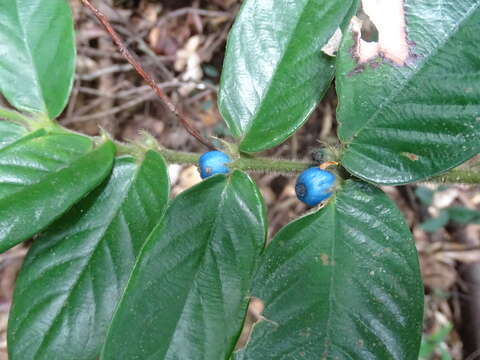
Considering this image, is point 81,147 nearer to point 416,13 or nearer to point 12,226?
point 12,226

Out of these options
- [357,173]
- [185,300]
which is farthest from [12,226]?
[357,173]

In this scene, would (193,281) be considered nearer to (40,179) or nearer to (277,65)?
(40,179)

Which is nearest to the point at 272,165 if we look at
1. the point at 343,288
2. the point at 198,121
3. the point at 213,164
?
the point at 213,164

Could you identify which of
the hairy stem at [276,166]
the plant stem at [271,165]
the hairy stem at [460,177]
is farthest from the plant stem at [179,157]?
the hairy stem at [460,177]

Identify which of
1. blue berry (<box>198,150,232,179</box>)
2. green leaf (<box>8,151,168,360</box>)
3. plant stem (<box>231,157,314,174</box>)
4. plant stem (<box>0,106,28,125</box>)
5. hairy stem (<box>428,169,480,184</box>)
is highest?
plant stem (<box>0,106,28,125</box>)

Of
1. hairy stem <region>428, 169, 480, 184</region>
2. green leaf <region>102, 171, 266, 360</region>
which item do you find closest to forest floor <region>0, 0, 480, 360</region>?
hairy stem <region>428, 169, 480, 184</region>

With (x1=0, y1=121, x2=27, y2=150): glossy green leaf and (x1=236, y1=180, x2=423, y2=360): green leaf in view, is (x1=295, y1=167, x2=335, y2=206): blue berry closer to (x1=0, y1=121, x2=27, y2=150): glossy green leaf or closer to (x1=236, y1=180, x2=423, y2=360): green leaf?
(x1=236, y1=180, x2=423, y2=360): green leaf

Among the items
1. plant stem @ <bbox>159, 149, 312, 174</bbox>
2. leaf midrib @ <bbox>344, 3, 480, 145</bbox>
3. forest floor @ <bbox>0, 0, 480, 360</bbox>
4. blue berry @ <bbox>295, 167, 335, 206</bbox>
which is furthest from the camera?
forest floor @ <bbox>0, 0, 480, 360</bbox>
